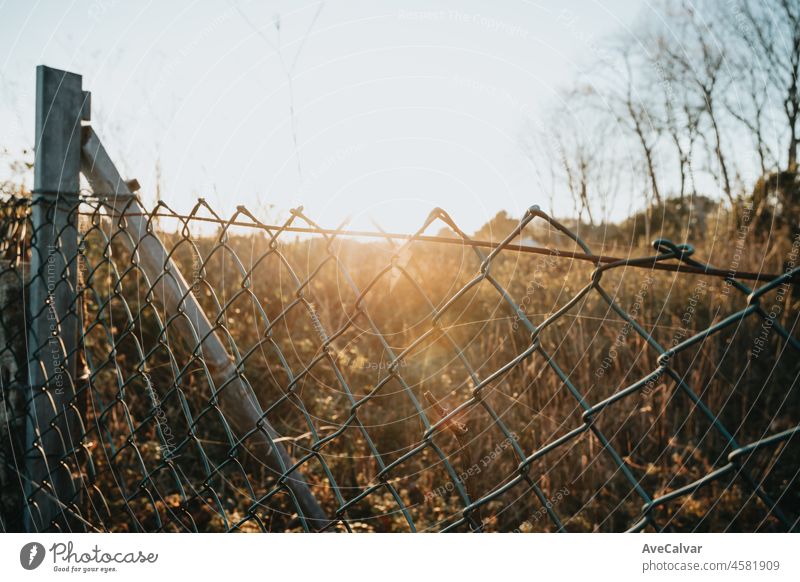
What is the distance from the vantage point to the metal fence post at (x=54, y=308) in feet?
4.89

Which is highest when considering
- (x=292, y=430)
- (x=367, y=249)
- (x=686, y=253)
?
(x=367, y=249)

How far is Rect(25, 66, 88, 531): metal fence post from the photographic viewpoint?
1.49m

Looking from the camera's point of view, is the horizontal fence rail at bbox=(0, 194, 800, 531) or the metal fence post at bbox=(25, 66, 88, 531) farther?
the metal fence post at bbox=(25, 66, 88, 531)

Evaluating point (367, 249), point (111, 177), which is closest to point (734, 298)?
point (367, 249)

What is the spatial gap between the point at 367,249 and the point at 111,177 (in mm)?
1971

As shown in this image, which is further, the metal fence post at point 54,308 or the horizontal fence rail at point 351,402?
the metal fence post at point 54,308

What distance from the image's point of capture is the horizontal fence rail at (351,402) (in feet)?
4.54

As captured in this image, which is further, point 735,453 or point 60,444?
point 60,444

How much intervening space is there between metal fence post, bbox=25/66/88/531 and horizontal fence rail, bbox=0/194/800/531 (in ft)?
0.03

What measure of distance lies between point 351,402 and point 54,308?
3.12 ft

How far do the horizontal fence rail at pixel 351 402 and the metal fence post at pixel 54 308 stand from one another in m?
0.01
